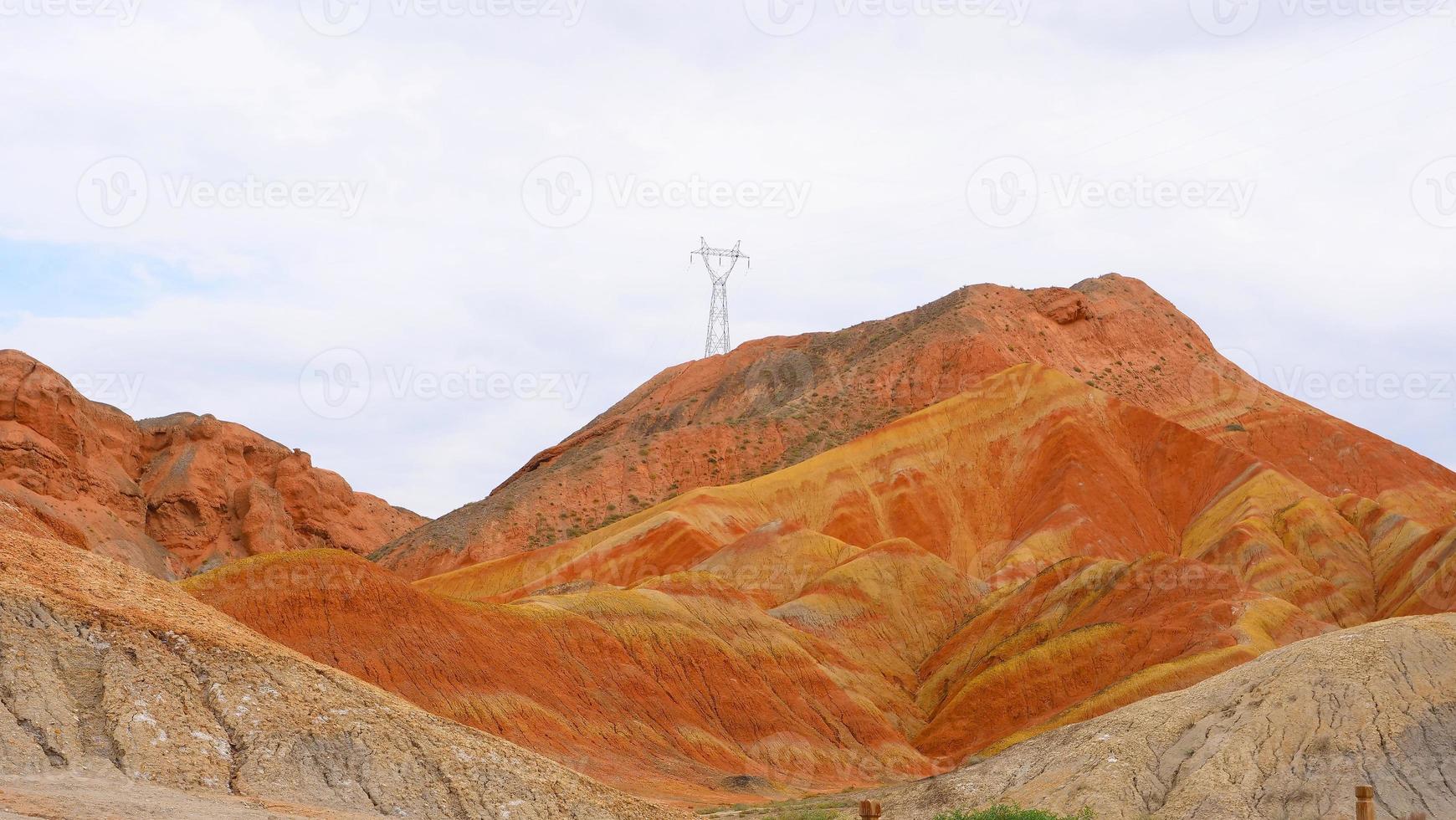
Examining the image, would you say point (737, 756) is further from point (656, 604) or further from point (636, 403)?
point (636, 403)

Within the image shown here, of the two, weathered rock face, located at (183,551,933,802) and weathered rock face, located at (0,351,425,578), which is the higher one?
weathered rock face, located at (0,351,425,578)

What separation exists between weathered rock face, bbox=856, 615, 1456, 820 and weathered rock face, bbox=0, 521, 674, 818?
13850 millimetres

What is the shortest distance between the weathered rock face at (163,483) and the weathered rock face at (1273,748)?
68753 mm

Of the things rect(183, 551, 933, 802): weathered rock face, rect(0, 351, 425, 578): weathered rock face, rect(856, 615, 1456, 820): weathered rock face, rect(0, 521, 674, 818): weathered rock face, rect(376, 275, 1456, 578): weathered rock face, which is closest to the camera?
rect(0, 521, 674, 818): weathered rock face

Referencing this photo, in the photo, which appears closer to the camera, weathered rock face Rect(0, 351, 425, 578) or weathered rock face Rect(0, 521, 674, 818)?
weathered rock face Rect(0, 521, 674, 818)

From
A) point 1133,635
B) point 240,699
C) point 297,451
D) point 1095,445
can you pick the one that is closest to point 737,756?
point 1133,635

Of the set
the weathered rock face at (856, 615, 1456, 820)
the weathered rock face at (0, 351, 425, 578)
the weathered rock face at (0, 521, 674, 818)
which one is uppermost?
the weathered rock face at (0, 351, 425, 578)

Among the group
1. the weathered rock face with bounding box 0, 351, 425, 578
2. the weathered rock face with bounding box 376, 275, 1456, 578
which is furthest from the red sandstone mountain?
the weathered rock face with bounding box 0, 351, 425, 578

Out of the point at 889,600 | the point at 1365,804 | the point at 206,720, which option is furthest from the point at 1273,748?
the point at 889,600

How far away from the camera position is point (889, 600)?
8019 centimetres

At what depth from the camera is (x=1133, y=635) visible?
218 ft

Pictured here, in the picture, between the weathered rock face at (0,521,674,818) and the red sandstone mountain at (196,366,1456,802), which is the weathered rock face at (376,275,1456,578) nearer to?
the red sandstone mountain at (196,366,1456,802)

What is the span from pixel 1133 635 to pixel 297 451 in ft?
262

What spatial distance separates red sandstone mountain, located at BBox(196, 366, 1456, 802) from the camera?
55.9 m
